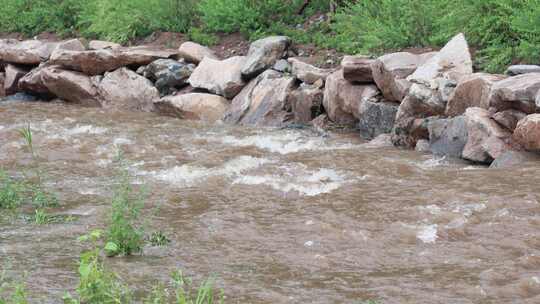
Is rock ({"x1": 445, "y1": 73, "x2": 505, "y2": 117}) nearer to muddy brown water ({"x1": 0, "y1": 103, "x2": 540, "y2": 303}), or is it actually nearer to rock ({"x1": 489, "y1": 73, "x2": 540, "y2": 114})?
rock ({"x1": 489, "y1": 73, "x2": 540, "y2": 114})

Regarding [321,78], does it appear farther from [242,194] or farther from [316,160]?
[242,194]

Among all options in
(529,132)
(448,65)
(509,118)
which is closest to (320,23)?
(448,65)

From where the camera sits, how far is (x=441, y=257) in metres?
5.76

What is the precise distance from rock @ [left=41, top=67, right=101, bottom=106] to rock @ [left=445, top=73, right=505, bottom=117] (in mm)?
7318

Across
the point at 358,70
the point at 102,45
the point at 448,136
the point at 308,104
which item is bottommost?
the point at 102,45

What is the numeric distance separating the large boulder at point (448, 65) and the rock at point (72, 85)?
660cm

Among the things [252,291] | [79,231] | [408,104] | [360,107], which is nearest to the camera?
[252,291]

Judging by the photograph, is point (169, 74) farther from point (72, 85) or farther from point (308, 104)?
point (308, 104)

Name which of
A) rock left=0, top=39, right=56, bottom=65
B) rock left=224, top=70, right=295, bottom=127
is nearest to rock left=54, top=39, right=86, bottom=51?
rock left=0, top=39, right=56, bottom=65

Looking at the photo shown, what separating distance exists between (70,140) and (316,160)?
12.3ft

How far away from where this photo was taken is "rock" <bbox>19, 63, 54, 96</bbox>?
15.6 m

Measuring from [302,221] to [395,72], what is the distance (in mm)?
4843

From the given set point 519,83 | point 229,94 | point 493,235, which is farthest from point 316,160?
point 229,94

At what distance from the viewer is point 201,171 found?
29.4ft
